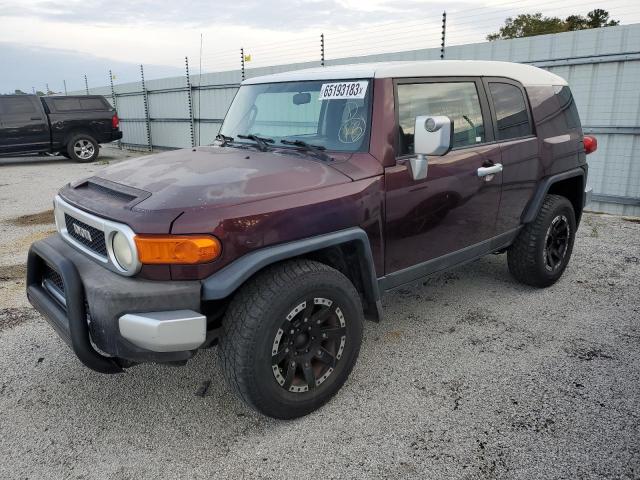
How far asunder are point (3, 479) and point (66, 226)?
1358 millimetres

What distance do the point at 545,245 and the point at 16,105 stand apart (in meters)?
14.0

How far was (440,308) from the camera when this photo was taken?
13.4ft

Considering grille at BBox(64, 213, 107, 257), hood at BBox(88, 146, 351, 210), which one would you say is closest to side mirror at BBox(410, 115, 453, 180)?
hood at BBox(88, 146, 351, 210)

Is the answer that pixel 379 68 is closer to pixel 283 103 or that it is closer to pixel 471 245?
pixel 283 103

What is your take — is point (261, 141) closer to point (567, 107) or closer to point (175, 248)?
point (175, 248)

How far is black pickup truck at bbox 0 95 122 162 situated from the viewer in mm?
13133

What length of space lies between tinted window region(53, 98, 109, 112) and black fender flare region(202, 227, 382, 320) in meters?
13.8

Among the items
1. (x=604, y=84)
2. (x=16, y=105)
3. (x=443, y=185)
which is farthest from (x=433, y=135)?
(x=16, y=105)

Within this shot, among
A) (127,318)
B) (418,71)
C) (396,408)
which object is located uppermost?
(418,71)

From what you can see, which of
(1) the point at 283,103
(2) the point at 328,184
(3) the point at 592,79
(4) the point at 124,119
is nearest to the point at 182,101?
(4) the point at 124,119

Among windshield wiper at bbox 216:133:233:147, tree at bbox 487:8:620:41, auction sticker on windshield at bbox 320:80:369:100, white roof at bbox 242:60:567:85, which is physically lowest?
windshield wiper at bbox 216:133:233:147

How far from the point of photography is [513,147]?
12.3 feet

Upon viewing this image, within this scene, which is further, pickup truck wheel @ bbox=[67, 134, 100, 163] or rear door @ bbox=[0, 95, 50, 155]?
pickup truck wheel @ bbox=[67, 134, 100, 163]

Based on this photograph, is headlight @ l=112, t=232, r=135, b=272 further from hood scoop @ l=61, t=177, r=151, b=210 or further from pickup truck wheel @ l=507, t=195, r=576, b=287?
pickup truck wheel @ l=507, t=195, r=576, b=287
